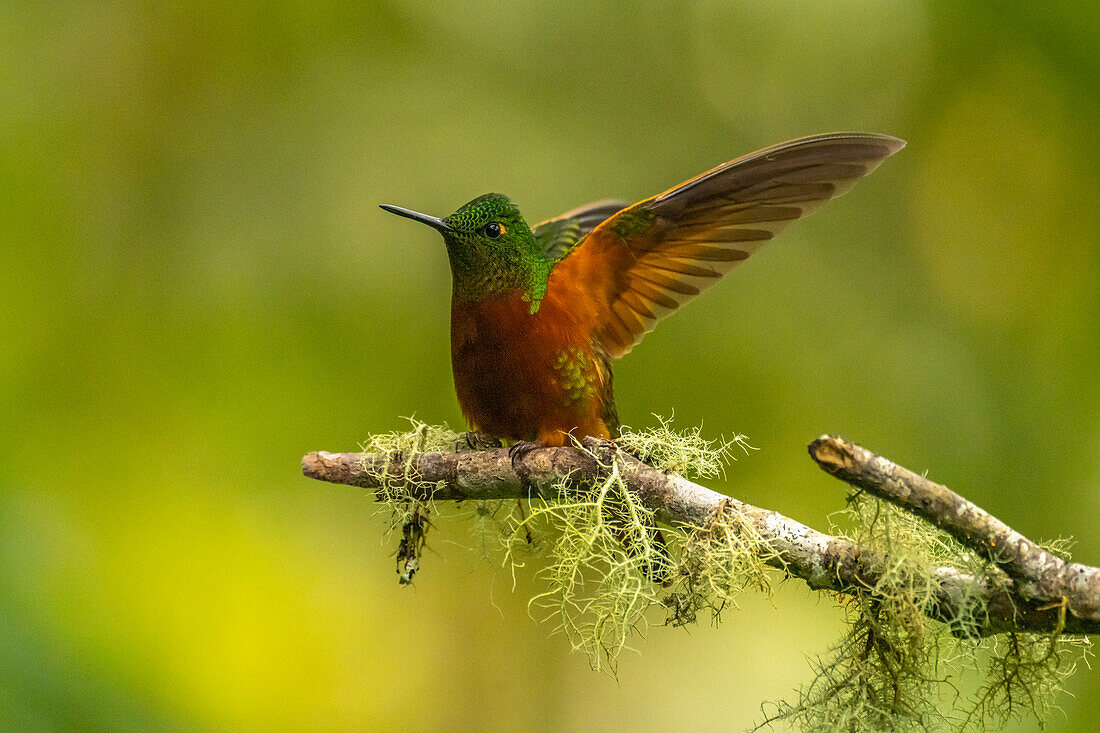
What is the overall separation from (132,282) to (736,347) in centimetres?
265

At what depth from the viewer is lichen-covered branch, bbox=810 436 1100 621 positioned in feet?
4.42

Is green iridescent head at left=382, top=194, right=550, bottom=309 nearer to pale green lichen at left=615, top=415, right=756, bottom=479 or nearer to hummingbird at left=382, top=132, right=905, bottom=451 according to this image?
hummingbird at left=382, top=132, right=905, bottom=451

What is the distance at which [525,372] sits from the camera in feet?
7.80

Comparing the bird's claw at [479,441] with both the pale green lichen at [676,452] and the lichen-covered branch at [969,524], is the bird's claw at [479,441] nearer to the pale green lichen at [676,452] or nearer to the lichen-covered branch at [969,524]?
the pale green lichen at [676,452]

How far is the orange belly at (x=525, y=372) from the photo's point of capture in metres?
2.38

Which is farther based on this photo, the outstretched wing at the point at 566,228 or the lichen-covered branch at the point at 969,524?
the outstretched wing at the point at 566,228

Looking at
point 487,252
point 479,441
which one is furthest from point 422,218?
point 479,441

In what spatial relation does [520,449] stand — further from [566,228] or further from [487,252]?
[566,228]

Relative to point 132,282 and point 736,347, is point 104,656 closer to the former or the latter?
point 132,282

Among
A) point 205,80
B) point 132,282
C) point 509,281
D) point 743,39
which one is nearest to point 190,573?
point 132,282

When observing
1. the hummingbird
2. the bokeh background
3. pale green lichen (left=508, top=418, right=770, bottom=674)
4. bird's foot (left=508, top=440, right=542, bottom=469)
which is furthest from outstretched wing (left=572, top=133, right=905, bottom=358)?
the bokeh background

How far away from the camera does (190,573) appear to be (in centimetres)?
→ 340

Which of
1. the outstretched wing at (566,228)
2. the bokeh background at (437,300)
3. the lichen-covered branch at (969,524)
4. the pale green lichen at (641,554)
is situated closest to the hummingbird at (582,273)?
the pale green lichen at (641,554)

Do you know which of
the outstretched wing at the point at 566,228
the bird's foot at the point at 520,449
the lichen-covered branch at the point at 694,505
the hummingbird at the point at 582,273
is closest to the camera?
the lichen-covered branch at the point at 694,505
